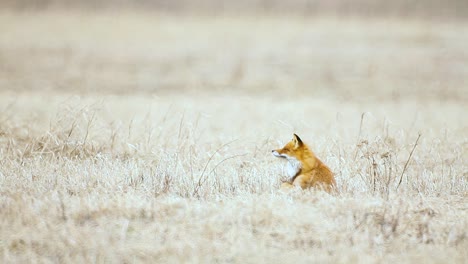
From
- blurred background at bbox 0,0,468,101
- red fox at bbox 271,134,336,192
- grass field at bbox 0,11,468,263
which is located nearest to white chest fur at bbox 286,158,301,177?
red fox at bbox 271,134,336,192

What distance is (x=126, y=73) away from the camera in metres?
25.6

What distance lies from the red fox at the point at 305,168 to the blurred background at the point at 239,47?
1515 cm

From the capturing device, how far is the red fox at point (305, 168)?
22.5 ft

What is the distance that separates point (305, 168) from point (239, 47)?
23137mm

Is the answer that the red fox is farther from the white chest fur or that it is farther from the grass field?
the grass field

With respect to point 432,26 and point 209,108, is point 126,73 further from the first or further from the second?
point 432,26

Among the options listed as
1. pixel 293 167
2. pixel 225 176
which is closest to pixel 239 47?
pixel 225 176

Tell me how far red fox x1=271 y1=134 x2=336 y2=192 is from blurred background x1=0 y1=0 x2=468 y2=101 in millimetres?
15150

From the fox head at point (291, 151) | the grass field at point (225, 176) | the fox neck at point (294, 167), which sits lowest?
the grass field at point (225, 176)

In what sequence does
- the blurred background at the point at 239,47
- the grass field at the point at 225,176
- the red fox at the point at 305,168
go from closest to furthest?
1. the grass field at the point at 225,176
2. the red fox at the point at 305,168
3. the blurred background at the point at 239,47

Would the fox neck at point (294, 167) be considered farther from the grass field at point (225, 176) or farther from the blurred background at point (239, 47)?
the blurred background at point (239, 47)

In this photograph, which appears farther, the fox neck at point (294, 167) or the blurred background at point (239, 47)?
the blurred background at point (239, 47)

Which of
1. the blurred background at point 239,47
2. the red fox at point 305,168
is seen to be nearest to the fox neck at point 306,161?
the red fox at point 305,168

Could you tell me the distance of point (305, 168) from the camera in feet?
22.6
